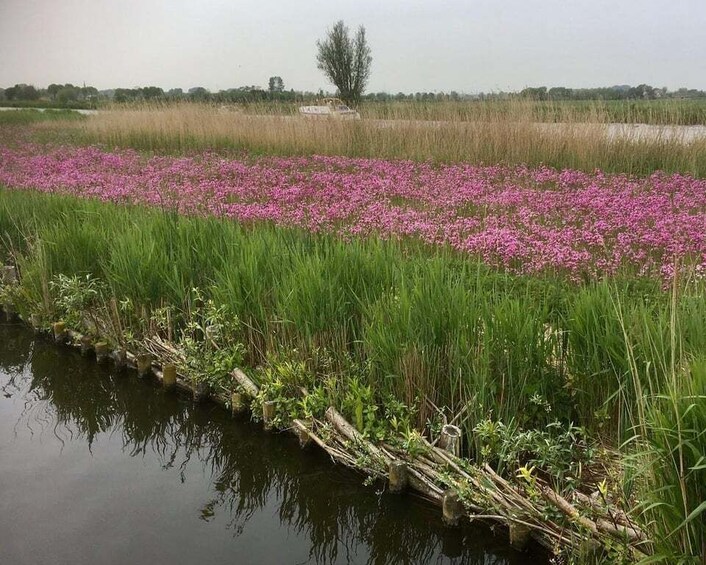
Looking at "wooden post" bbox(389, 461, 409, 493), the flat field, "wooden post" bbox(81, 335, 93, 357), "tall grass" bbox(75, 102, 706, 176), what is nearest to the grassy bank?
the flat field

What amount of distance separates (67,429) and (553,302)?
370 centimetres

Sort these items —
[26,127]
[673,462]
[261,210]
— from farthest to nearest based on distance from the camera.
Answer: [26,127], [261,210], [673,462]

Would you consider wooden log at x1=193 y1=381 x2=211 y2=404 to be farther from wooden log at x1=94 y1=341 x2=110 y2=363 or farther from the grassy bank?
wooden log at x1=94 y1=341 x2=110 y2=363

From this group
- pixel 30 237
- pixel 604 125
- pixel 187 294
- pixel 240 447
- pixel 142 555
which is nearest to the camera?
pixel 142 555

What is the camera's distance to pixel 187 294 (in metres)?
5.31

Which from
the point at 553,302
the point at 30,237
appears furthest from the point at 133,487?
the point at 30,237

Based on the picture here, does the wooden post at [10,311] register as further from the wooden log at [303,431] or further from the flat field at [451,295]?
the wooden log at [303,431]

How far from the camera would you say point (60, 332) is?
597 cm

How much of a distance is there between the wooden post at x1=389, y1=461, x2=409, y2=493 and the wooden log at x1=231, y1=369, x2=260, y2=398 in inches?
50.6

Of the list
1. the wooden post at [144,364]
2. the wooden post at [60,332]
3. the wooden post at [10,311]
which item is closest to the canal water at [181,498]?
the wooden post at [144,364]

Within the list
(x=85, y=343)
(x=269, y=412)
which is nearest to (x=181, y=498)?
(x=269, y=412)

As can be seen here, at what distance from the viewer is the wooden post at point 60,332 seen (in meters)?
Result: 5.94

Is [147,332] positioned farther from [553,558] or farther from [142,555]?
[553,558]

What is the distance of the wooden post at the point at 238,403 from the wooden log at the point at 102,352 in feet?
5.19
